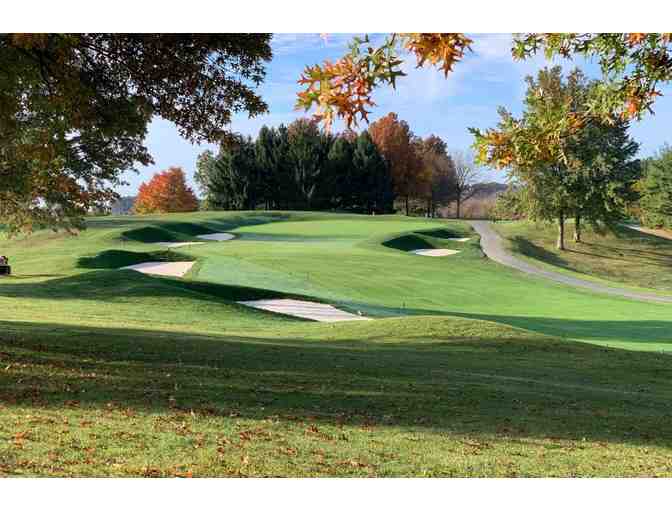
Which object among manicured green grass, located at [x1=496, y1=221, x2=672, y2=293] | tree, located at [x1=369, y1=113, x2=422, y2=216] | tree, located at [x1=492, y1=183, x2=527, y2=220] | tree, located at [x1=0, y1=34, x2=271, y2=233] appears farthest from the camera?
tree, located at [x1=492, y1=183, x2=527, y2=220]

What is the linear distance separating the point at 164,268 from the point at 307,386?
2124 centimetres

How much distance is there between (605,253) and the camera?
47656 millimetres

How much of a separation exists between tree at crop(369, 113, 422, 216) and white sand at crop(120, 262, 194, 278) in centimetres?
1059

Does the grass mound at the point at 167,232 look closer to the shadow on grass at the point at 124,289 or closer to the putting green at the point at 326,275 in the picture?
the putting green at the point at 326,275

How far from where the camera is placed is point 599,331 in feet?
74.3

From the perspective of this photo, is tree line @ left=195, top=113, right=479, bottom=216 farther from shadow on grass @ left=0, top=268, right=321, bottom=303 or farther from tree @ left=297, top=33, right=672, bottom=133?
tree @ left=297, top=33, right=672, bottom=133

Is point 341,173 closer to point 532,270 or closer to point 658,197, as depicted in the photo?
point 532,270

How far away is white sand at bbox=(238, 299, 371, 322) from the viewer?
2155 cm

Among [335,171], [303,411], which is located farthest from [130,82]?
[335,171]

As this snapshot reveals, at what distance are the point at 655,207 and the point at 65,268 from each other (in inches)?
1627

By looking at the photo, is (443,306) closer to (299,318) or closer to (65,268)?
(299,318)

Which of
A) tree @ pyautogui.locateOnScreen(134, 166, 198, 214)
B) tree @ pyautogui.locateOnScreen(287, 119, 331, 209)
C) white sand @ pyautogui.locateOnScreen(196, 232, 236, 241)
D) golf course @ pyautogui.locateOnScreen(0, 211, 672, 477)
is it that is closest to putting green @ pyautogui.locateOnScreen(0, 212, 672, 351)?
golf course @ pyautogui.locateOnScreen(0, 211, 672, 477)

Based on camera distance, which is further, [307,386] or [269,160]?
[269,160]
